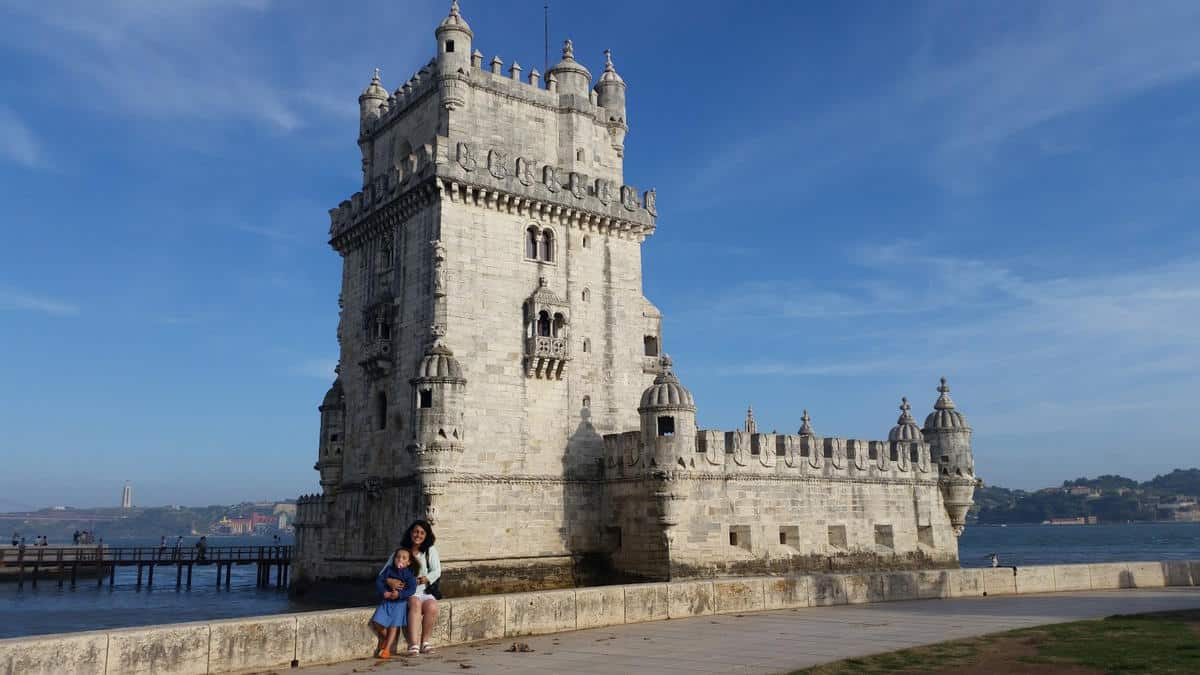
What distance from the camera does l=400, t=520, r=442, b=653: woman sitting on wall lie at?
14266 millimetres

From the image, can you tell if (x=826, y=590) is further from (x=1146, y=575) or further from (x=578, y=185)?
(x=578, y=185)

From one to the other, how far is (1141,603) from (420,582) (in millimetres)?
16718

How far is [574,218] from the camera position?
37.8 metres

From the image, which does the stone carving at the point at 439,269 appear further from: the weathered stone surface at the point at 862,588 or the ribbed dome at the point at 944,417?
the ribbed dome at the point at 944,417

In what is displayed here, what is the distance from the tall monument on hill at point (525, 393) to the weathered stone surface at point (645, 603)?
14.5 m

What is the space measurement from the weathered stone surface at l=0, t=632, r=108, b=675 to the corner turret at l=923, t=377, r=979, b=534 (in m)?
38.7

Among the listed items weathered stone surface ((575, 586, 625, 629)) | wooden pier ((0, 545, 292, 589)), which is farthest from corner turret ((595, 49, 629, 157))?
wooden pier ((0, 545, 292, 589))

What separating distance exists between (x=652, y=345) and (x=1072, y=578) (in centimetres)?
2053

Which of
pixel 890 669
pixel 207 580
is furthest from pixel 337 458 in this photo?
pixel 207 580

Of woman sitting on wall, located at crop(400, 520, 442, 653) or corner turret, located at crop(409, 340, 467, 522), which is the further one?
corner turret, located at crop(409, 340, 467, 522)

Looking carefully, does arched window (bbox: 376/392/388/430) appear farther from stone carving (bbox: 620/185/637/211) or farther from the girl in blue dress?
the girl in blue dress

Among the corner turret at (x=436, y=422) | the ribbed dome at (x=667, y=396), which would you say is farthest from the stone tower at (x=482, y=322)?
the ribbed dome at (x=667, y=396)

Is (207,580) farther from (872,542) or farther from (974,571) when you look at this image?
(974,571)

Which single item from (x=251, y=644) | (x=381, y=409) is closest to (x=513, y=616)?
(x=251, y=644)
